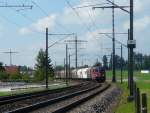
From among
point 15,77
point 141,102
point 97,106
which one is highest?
point 15,77

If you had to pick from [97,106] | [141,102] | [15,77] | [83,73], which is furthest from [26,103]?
[15,77]

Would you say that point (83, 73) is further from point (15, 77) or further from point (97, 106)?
point (97, 106)

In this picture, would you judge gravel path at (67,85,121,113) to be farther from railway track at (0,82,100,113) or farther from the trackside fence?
the trackside fence

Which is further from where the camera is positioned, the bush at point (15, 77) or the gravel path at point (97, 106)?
the bush at point (15, 77)

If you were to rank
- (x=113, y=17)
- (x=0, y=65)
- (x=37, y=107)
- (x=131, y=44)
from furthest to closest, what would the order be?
(x=0, y=65) < (x=113, y=17) < (x=131, y=44) < (x=37, y=107)

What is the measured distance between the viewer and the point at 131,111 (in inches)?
1008

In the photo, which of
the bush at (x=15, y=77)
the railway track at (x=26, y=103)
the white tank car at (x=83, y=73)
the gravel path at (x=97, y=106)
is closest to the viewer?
the railway track at (x=26, y=103)

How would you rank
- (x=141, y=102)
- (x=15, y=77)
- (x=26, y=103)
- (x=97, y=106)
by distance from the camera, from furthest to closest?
(x=15, y=77) < (x=26, y=103) < (x=97, y=106) < (x=141, y=102)

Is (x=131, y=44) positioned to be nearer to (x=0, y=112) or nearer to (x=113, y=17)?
(x=0, y=112)

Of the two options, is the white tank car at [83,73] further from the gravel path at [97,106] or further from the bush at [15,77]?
the gravel path at [97,106]

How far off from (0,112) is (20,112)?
156 cm

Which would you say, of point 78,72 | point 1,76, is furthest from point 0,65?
point 78,72

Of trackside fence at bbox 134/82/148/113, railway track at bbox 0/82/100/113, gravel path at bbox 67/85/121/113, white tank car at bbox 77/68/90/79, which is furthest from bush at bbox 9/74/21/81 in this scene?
trackside fence at bbox 134/82/148/113

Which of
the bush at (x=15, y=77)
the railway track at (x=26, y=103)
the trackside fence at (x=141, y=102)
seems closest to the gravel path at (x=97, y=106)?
the railway track at (x=26, y=103)
